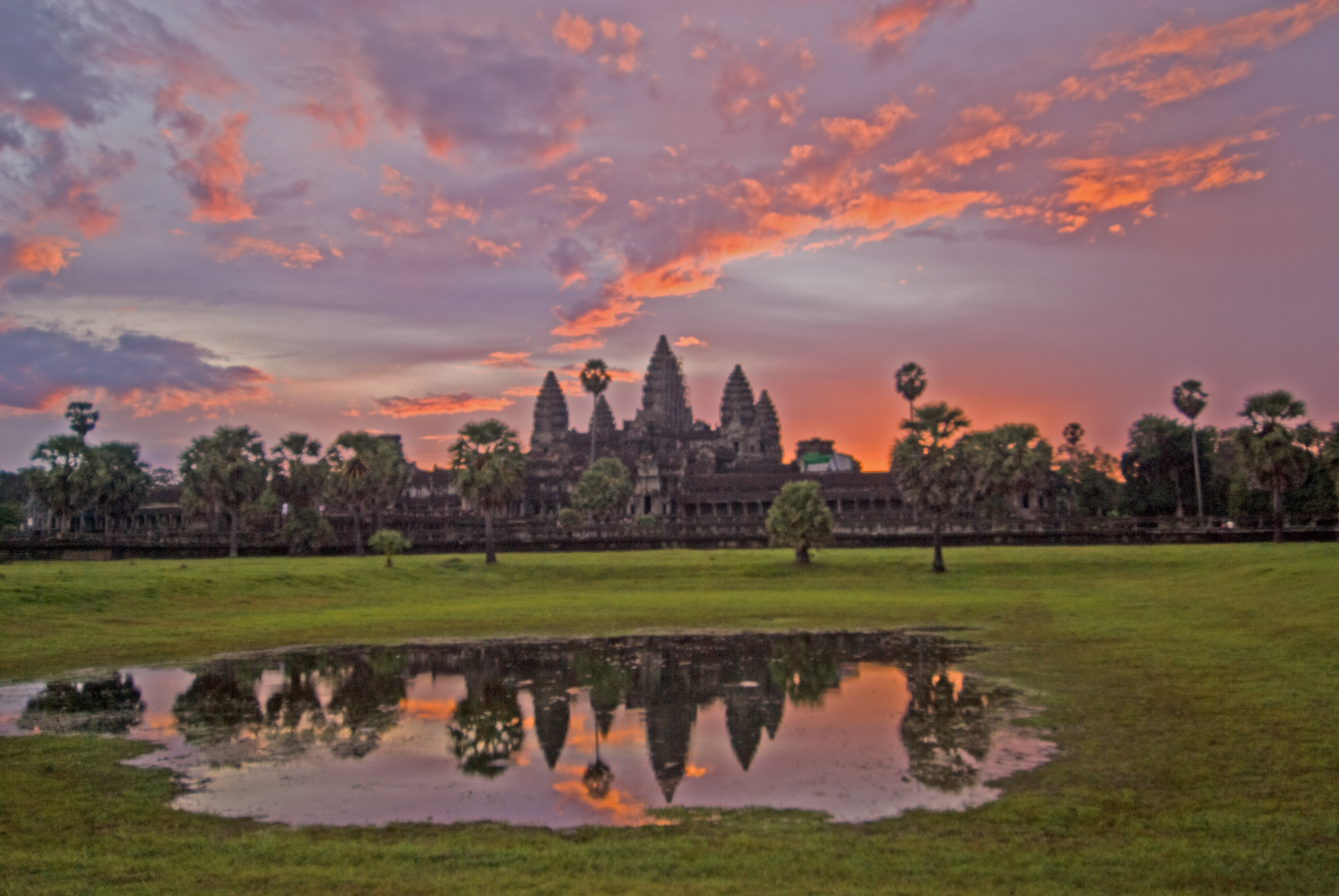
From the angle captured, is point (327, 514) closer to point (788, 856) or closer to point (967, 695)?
point (967, 695)

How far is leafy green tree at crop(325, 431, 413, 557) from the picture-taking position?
202 ft

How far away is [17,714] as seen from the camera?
16.8 meters

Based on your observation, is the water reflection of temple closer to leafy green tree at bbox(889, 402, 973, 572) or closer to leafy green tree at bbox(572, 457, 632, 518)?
leafy green tree at bbox(889, 402, 973, 572)

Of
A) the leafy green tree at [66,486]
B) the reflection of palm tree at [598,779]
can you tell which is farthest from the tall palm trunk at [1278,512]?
the leafy green tree at [66,486]

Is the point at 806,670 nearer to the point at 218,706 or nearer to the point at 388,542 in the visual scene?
the point at 218,706

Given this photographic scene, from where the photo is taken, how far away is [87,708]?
57.3ft

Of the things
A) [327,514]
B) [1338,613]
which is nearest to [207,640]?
[1338,613]

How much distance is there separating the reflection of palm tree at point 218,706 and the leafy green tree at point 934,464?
31654 millimetres

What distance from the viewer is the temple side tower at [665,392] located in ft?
565

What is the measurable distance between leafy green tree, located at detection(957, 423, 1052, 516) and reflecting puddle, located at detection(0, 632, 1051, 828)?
46905 millimetres

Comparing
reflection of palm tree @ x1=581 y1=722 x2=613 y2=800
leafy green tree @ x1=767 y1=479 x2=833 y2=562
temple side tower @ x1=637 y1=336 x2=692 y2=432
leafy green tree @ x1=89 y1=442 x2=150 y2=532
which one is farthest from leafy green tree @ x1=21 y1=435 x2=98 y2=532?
temple side tower @ x1=637 y1=336 x2=692 y2=432

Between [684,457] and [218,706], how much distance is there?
385 ft

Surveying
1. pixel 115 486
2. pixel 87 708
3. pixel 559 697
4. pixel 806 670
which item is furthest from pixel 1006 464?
pixel 115 486

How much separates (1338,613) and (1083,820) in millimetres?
18202
